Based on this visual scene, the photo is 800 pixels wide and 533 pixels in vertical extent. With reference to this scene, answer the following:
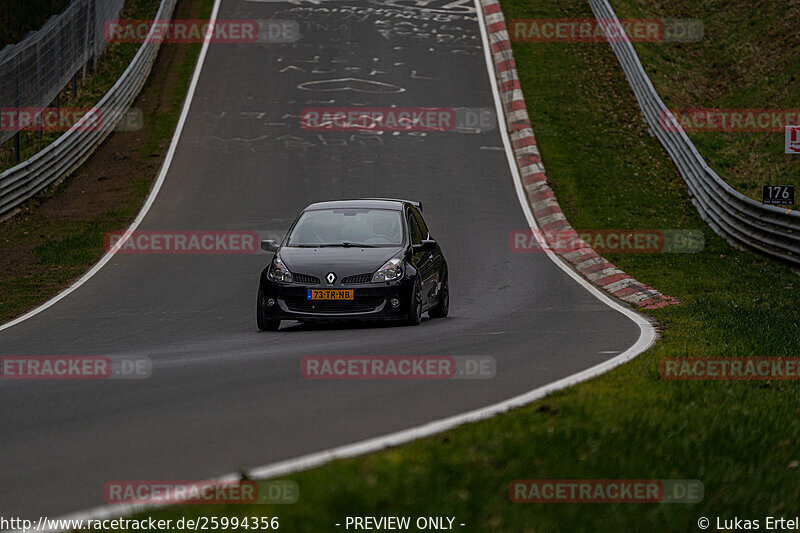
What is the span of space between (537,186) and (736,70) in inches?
541

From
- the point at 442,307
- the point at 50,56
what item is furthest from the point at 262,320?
the point at 50,56

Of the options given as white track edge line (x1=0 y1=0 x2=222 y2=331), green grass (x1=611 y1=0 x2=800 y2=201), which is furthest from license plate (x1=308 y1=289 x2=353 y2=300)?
green grass (x1=611 y1=0 x2=800 y2=201)

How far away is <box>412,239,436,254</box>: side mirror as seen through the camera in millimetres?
13956

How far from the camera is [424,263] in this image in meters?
14.0

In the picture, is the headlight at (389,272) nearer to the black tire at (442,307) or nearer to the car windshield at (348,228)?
the car windshield at (348,228)

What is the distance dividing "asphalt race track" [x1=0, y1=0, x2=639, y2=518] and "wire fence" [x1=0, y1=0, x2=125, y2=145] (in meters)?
3.79

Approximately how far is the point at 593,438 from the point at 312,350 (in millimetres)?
4788

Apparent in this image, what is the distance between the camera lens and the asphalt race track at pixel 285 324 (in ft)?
22.9

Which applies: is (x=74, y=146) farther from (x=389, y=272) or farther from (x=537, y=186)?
(x=389, y=272)

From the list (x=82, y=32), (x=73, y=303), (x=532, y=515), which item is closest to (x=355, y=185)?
(x=73, y=303)

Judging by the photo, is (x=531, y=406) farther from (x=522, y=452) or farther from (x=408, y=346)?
(x=408, y=346)

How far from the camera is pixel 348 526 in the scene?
190 inches

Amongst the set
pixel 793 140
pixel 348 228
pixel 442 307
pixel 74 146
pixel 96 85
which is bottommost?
pixel 442 307

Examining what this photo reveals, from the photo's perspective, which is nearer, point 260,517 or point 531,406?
point 260,517
